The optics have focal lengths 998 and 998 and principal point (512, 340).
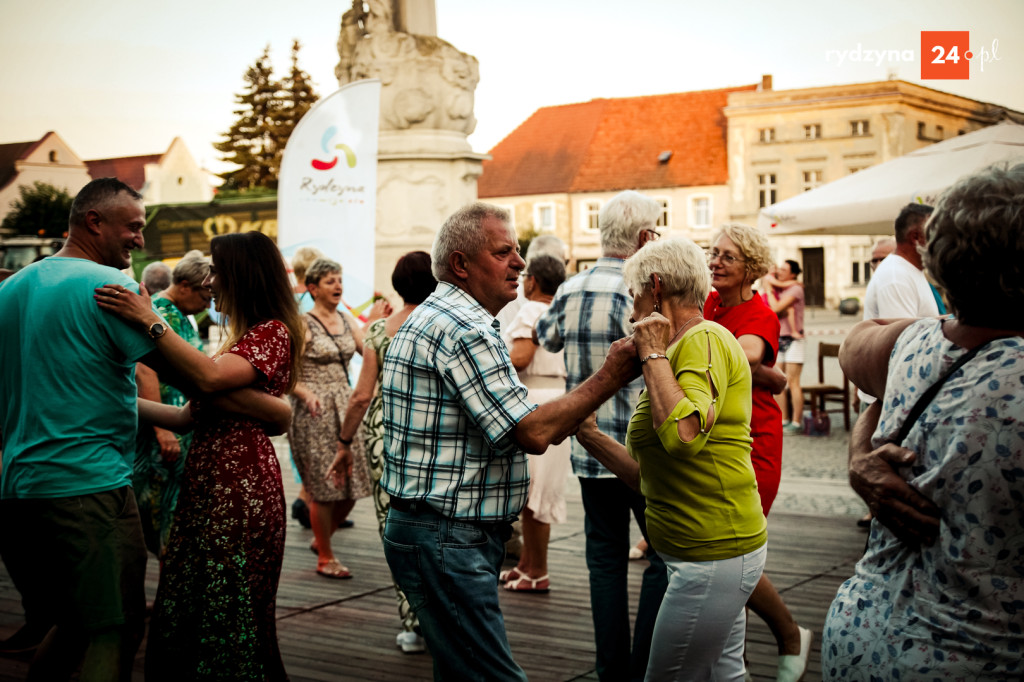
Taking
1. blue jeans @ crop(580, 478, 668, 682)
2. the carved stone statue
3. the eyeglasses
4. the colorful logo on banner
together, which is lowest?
blue jeans @ crop(580, 478, 668, 682)

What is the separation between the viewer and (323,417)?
6.76 m

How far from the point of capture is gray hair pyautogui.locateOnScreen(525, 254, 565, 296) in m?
6.33

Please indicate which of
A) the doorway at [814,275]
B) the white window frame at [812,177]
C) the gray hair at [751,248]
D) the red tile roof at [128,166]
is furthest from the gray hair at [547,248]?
the red tile roof at [128,166]

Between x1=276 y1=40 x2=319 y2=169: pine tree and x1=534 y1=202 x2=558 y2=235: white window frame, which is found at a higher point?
x1=276 y1=40 x2=319 y2=169: pine tree

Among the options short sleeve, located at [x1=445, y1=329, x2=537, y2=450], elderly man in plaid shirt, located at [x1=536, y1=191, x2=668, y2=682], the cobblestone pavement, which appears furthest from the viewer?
the cobblestone pavement

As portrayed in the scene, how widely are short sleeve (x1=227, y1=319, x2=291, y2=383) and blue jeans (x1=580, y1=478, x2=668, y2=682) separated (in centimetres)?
150

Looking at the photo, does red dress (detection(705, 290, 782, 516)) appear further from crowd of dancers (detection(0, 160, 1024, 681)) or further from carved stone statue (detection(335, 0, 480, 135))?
carved stone statue (detection(335, 0, 480, 135))

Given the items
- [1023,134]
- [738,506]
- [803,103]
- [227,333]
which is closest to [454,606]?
[738,506]

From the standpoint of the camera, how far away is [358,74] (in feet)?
31.6

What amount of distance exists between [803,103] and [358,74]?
149 ft

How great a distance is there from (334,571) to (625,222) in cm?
333

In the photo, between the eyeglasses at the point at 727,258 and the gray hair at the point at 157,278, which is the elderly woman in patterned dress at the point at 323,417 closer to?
the gray hair at the point at 157,278

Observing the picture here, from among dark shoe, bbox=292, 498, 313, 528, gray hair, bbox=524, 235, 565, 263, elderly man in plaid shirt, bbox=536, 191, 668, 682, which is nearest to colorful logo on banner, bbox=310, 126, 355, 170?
gray hair, bbox=524, 235, 565, 263

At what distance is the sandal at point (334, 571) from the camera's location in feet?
21.5
